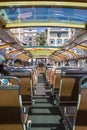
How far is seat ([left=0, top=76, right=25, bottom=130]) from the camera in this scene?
15.6 ft

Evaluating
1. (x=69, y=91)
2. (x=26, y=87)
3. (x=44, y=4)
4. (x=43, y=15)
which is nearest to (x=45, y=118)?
(x=26, y=87)

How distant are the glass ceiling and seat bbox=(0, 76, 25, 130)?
374cm

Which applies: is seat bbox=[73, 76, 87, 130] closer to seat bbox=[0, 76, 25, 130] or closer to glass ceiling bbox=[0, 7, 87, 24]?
seat bbox=[0, 76, 25, 130]

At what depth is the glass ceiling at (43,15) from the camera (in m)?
8.66

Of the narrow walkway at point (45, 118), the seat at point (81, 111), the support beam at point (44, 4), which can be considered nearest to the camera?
the seat at point (81, 111)

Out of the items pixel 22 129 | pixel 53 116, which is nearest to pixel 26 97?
pixel 53 116

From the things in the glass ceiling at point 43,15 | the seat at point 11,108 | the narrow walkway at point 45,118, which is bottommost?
the narrow walkway at point 45,118

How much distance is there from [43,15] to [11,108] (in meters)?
4.95

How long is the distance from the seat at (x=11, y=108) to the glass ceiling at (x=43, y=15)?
12.3 ft

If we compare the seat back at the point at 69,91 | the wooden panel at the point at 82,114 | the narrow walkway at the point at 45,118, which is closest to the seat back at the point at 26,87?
the narrow walkway at the point at 45,118

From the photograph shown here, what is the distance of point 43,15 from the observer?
374 inches

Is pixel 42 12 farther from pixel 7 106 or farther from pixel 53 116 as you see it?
pixel 7 106

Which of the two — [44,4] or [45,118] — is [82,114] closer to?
[44,4]

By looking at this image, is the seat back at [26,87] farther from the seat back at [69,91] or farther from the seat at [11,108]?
the seat at [11,108]
